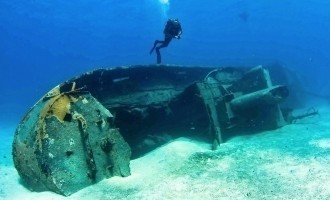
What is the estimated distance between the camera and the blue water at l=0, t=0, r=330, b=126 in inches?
3691

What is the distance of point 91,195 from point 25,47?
12147cm

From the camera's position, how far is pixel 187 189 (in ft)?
16.8

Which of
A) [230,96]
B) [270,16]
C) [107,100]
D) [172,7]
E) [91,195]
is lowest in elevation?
[91,195]

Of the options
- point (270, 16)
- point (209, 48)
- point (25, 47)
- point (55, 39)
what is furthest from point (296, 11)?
point (25, 47)

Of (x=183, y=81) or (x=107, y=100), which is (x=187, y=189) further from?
(x=183, y=81)

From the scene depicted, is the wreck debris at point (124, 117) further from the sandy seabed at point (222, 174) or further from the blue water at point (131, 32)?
the blue water at point (131, 32)

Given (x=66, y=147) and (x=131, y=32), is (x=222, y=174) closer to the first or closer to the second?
(x=66, y=147)

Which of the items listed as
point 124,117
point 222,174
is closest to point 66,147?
point 124,117

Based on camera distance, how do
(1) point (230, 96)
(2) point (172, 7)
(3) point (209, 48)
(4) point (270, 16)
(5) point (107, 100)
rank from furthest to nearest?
(2) point (172, 7)
(4) point (270, 16)
(3) point (209, 48)
(1) point (230, 96)
(5) point (107, 100)

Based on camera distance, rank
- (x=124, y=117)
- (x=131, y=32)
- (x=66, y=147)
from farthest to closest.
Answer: (x=131, y=32) → (x=124, y=117) → (x=66, y=147)

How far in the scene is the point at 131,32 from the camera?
390 feet

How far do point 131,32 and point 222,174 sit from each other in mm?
116870

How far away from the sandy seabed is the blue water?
7729 centimetres

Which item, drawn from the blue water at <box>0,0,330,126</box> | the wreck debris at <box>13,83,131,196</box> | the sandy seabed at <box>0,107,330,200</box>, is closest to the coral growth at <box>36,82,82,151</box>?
the wreck debris at <box>13,83,131,196</box>
